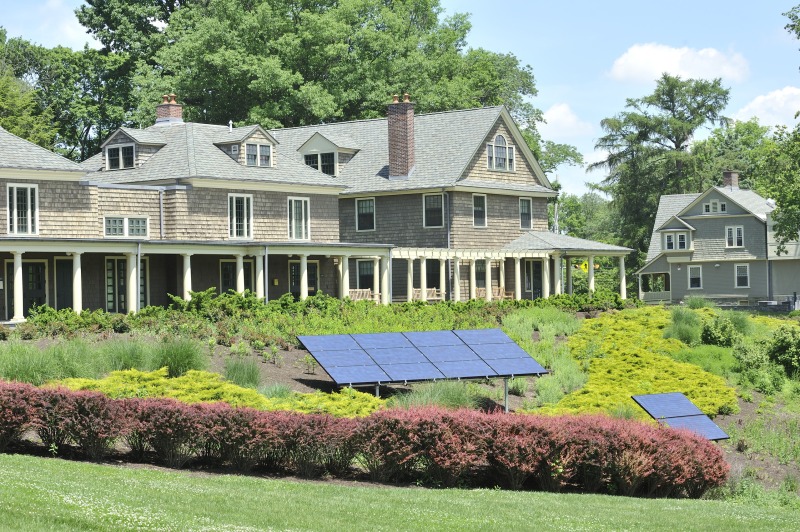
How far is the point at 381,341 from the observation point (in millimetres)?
24344

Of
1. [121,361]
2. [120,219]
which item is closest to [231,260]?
[120,219]

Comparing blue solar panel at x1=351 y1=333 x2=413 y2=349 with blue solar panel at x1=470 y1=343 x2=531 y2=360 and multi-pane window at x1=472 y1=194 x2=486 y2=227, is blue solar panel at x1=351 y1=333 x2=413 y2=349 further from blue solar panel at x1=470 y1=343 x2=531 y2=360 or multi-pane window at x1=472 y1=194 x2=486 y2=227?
multi-pane window at x1=472 y1=194 x2=486 y2=227

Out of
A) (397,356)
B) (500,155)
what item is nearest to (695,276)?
(500,155)

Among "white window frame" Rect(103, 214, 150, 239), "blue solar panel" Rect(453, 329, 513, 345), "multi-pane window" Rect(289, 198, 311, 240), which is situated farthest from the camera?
"multi-pane window" Rect(289, 198, 311, 240)

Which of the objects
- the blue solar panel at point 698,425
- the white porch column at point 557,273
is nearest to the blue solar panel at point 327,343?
the blue solar panel at point 698,425

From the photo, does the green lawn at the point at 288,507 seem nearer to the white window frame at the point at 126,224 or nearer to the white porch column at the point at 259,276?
the white porch column at the point at 259,276

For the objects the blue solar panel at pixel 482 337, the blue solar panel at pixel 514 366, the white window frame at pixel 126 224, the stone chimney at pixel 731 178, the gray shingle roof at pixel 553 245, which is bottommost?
the blue solar panel at pixel 514 366

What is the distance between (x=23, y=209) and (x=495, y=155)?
22.3m

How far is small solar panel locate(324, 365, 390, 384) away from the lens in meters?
22.2

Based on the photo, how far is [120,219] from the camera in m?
41.7

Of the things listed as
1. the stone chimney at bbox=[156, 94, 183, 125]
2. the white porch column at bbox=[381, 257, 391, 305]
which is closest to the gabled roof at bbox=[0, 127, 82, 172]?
the stone chimney at bbox=[156, 94, 183, 125]

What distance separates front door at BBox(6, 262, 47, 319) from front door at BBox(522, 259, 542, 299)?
22962mm

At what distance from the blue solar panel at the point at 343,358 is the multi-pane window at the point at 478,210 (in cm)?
2829

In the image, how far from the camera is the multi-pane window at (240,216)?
4434 cm
